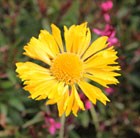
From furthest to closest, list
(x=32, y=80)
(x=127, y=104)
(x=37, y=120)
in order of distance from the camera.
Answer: (x=127, y=104), (x=37, y=120), (x=32, y=80)

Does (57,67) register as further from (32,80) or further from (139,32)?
(139,32)

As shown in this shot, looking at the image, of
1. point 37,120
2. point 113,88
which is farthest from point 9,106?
point 113,88

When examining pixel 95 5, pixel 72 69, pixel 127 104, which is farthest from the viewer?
pixel 95 5

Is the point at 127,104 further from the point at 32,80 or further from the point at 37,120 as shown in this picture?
the point at 32,80

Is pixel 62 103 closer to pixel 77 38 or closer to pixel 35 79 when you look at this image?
pixel 35 79

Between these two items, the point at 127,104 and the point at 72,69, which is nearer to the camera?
the point at 72,69

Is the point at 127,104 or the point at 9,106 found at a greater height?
the point at 9,106

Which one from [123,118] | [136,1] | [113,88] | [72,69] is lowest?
[123,118]
